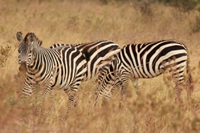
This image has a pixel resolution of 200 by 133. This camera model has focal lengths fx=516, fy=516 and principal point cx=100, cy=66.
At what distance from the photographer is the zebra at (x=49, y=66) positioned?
5.95 m

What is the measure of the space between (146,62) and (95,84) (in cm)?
127

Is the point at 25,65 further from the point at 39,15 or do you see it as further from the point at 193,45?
the point at 39,15

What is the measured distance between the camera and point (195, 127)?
11.2 ft

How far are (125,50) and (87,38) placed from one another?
4650 mm

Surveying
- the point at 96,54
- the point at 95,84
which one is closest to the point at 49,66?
the point at 95,84

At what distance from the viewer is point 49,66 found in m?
6.22

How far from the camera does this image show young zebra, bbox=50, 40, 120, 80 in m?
7.39

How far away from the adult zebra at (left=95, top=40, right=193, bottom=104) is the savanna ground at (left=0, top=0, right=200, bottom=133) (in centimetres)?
21

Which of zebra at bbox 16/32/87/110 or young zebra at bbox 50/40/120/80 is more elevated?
young zebra at bbox 50/40/120/80

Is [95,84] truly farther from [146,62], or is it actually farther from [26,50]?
[26,50]

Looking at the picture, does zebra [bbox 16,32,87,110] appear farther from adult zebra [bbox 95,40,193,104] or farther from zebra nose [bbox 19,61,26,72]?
adult zebra [bbox 95,40,193,104]

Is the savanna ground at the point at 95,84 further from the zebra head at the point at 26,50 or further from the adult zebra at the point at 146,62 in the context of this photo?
the zebra head at the point at 26,50

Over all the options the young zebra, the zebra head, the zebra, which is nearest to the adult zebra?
the young zebra

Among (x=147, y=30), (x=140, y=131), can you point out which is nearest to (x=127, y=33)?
(x=147, y=30)
